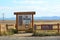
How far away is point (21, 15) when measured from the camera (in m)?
30.7

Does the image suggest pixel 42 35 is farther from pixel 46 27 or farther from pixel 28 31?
pixel 28 31

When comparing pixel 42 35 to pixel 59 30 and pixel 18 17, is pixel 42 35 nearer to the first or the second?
pixel 59 30

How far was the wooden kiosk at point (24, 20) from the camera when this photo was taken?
30203 mm

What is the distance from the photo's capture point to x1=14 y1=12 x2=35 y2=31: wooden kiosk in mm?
30203

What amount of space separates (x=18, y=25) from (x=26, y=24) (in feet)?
3.53

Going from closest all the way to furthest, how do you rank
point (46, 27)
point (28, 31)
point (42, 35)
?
1. point (42, 35)
2. point (46, 27)
3. point (28, 31)

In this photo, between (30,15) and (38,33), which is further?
(30,15)

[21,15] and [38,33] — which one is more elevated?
[21,15]

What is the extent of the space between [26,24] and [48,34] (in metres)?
6.30

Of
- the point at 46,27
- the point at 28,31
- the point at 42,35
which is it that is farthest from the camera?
the point at 28,31

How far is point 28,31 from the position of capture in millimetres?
29609

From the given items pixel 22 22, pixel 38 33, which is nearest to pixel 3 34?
pixel 38 33

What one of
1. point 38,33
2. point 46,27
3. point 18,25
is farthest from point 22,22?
point 38,33

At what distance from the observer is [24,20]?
3081 cm
